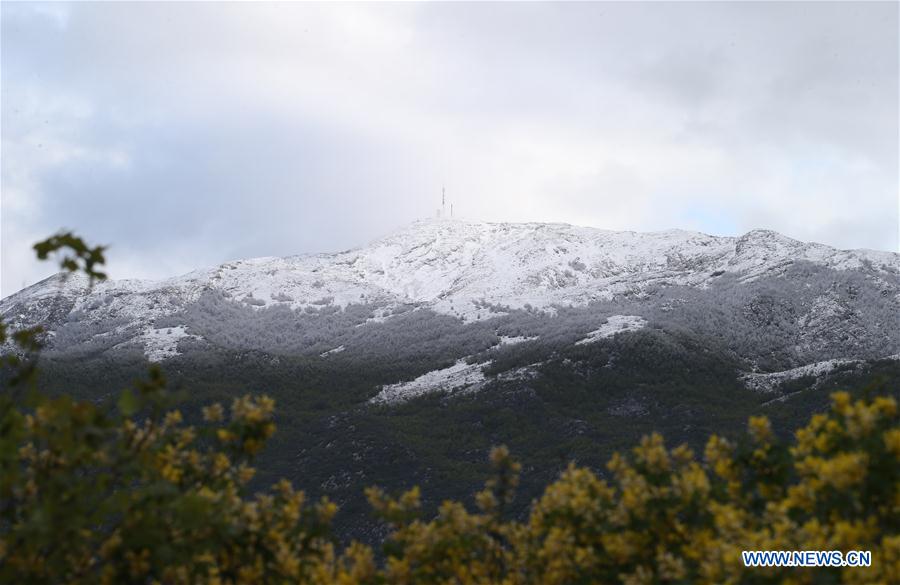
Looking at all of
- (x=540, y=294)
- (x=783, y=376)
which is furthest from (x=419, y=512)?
(x=540, y=294)

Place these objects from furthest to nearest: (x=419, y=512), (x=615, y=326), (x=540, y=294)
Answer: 1. (x=540, y=294)
2. (x=615, y=326)
3. (x=419, y=512)

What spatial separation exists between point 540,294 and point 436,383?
54397mm

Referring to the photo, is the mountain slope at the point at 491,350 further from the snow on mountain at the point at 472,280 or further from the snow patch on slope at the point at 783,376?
the snow on mountain at the point at 472,280

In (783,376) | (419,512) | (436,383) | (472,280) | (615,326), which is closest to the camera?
(419,512)

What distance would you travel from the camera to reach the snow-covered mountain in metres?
109

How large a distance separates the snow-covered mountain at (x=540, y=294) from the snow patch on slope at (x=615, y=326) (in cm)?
144

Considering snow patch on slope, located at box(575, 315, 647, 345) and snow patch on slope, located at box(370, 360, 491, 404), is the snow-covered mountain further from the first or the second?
snow patch on slope, located at box(370, 360, 491, 404)

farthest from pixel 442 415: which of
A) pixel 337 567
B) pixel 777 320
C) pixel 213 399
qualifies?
pixel 337 567

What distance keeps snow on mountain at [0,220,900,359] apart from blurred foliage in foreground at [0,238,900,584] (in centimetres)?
11072

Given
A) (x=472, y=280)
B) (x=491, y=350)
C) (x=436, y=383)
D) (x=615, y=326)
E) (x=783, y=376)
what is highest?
(x=472, y=280)

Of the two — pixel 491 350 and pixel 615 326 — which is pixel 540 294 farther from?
pixel 491 350

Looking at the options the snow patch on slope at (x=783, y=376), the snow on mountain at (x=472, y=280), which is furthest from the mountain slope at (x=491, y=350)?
the snow on mountain at (x=472, y=280)

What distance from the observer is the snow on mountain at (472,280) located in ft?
437

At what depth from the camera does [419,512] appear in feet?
31.3
